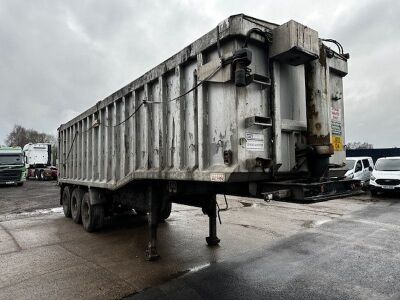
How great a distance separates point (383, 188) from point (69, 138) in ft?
42.6

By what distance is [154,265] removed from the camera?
17.5ft

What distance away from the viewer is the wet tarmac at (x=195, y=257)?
4398mm

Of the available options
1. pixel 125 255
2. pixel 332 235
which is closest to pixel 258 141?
pixel 125 255

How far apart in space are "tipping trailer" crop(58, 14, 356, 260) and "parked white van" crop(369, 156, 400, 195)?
37.7 feet

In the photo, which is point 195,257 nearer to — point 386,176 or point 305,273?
point 305,273

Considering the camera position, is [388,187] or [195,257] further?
[388,187]

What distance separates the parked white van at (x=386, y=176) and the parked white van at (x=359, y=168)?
1265mm

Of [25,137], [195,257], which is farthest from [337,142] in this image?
[25,137]

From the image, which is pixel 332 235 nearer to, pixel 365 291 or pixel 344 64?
pixel 365 291

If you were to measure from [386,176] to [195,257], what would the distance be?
12282 mm

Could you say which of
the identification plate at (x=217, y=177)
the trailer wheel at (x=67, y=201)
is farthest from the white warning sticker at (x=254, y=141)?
the trailer wheel at (x=67, y=201)

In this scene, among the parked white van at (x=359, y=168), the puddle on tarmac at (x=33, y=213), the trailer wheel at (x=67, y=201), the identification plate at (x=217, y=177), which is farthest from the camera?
the parked white van at (x=359, y=168)

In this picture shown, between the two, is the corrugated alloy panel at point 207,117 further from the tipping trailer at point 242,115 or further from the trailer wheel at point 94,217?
the trailer wheel at point 94,217

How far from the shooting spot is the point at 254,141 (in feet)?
12.0
